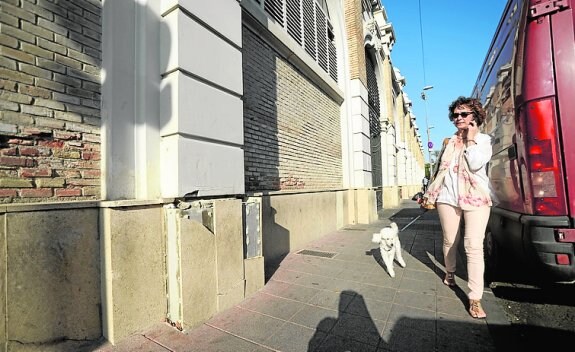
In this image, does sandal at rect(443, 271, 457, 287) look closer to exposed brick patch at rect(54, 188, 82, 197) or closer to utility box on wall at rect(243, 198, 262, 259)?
utility box on wall at rect(243, 198, 262, 259)

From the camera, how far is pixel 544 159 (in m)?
2.18

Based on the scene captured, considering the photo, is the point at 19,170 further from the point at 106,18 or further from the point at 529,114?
the point at 529,114

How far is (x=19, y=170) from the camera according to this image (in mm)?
2059

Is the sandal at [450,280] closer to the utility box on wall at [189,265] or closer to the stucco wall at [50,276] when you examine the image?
the utility box on wall at [189,265]

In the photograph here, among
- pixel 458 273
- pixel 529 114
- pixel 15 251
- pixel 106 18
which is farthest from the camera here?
pixel 458 273

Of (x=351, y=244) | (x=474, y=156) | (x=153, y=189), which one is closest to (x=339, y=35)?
(x=351, y=244)

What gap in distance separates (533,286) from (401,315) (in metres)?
2.02

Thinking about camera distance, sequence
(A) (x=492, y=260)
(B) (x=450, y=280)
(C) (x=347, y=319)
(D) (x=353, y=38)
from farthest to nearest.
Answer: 1. (D) (x=353, y=38)
2. (A) (x=492, y=260)
3. (B) (x=450, y=280)
4. (C) (x=347, y=319)

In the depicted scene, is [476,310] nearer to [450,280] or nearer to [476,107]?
[450,280]

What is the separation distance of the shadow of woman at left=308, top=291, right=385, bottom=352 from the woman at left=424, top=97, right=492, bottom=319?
991mm

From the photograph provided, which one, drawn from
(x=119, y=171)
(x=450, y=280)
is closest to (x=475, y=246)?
(x=450, y=280)

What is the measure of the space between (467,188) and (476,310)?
114 cm

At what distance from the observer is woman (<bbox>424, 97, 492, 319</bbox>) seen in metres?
2.64

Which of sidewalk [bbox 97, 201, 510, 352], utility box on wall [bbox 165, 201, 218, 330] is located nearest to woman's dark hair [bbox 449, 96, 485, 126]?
sidewalk [bbox 97, 201, 510, 352]
